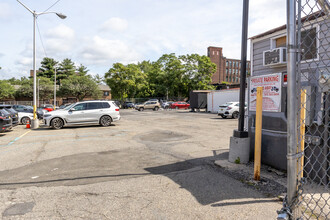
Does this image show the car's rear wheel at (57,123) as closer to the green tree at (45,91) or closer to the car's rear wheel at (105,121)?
the car's rear wheel at (105,121)

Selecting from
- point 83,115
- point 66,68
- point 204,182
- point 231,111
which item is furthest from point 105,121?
point 66,68

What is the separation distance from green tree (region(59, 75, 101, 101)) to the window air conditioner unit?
170 feet

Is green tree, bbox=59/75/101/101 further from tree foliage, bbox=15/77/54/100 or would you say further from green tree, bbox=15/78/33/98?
green tree, bbox=15/78/33/98

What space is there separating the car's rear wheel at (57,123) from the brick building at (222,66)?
225 feet

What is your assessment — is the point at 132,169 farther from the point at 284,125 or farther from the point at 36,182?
the point at 284,125

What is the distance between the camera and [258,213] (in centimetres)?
337

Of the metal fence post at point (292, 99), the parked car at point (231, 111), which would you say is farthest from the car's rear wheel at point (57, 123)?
the metal fence post at point (292, 99)

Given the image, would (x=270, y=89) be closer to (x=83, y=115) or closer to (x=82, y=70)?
(x=83, y=115)

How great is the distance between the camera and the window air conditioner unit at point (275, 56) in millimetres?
7554

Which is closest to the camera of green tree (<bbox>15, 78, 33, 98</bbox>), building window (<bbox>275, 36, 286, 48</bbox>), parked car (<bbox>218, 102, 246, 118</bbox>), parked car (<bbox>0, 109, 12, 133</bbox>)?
building window (<bbox>275, 36, 286, 48</bbox>)

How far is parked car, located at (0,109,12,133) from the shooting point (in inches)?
455

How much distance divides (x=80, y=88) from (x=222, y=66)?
4709 cm

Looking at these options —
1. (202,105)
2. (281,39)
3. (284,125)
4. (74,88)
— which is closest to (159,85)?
(74,88)

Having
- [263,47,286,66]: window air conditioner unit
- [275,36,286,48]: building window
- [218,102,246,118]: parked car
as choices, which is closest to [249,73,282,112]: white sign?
[263,47,286,66]: window air conditioner unit
